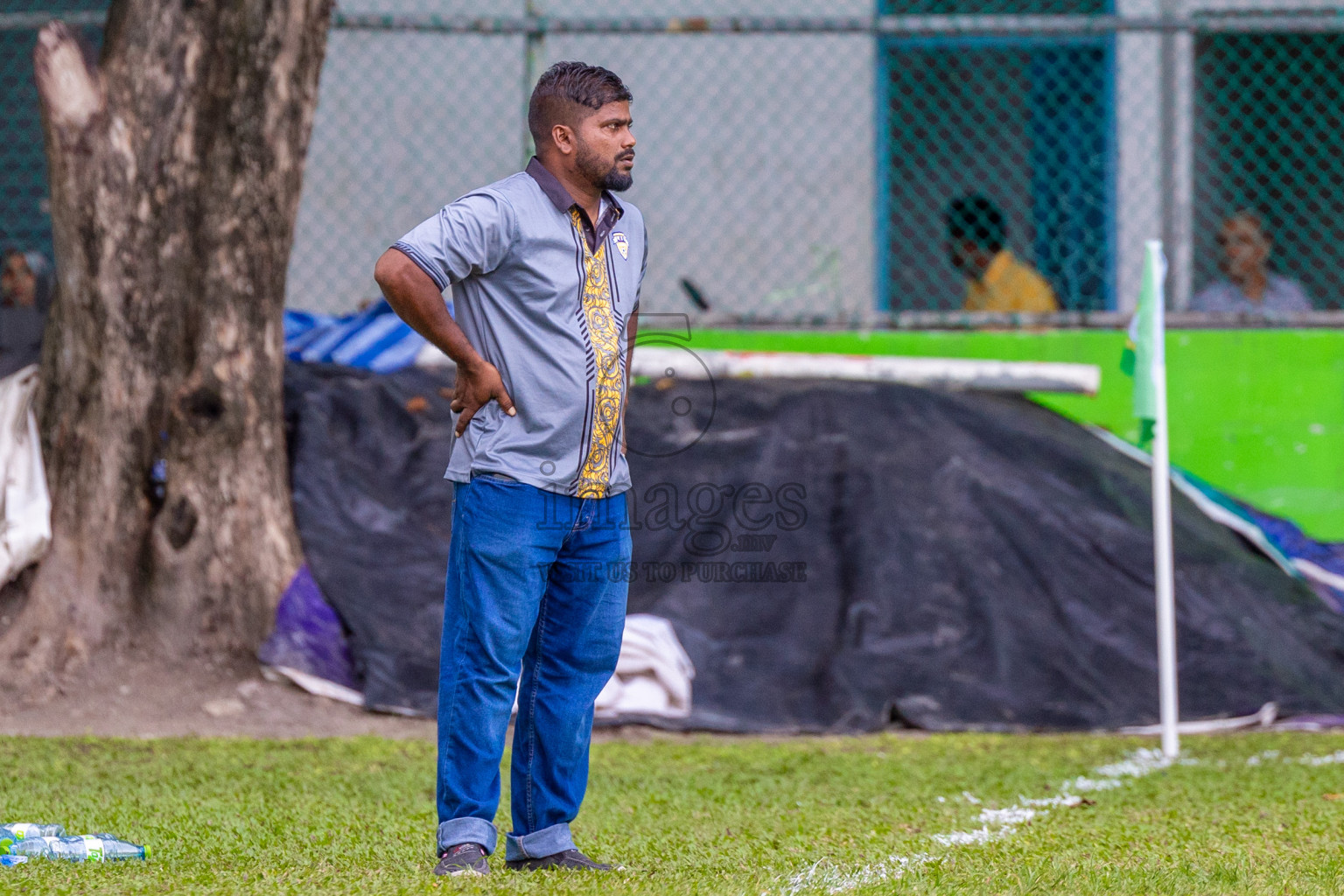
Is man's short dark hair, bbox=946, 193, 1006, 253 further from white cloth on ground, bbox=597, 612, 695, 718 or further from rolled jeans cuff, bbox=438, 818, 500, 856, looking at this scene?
rolled jeans cuff, bbox=438, 818, 500, 856

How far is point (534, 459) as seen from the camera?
3.12 m

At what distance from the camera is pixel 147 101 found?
5.77m

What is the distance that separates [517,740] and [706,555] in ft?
10.6

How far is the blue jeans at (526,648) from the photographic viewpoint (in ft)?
10.1

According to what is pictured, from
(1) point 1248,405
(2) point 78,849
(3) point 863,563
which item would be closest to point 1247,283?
(1) point 1248,405

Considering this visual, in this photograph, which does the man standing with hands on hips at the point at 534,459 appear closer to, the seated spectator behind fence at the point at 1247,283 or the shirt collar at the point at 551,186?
the shirt collar at the point at 551,186

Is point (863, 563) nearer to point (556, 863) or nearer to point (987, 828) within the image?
point (987, 828)

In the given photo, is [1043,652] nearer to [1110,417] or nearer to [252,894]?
[1110,417]

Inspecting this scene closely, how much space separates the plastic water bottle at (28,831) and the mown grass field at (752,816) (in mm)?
205

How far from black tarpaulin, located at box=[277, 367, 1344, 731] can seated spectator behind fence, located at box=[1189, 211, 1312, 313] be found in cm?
147

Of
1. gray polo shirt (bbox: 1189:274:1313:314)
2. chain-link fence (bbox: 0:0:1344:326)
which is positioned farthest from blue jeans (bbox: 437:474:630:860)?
gray polo shirt (bbox: 1189:274:1313:314)

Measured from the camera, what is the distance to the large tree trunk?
5.76m

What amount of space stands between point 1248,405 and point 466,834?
19.3ft

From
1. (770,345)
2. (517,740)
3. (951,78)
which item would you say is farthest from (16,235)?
(517,740)
